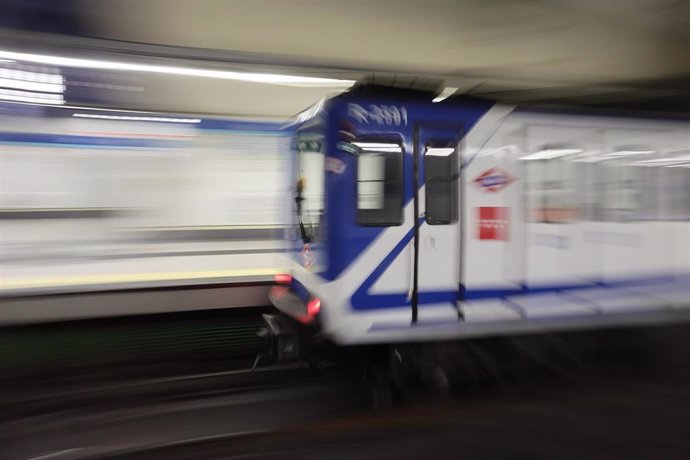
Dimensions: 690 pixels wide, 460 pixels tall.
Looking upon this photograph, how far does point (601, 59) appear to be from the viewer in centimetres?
534

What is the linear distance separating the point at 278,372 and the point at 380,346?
1324 mm

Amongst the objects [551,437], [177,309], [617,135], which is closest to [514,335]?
[551,437]

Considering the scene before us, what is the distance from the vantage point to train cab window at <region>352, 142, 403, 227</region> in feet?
13.1

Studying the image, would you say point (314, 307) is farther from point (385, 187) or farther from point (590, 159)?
point (590, 159)

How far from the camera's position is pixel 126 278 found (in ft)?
20.0

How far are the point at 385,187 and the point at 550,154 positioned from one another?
151cm

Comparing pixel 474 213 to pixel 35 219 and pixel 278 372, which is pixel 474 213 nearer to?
pixel 278 372

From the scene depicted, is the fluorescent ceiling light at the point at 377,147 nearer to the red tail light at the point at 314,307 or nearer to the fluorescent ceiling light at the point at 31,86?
the red tail light at the point at 314,307

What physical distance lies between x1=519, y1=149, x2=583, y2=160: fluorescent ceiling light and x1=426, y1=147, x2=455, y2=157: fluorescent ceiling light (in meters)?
0.64

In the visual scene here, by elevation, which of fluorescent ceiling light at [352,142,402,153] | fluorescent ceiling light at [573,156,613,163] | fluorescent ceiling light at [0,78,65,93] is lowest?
fluorescent ceiling light at [573,156,613,163]

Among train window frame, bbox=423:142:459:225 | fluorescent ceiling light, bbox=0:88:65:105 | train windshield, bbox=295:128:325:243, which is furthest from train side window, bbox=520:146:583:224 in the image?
fluorescent ceiling light, bbox=0:88:65:105

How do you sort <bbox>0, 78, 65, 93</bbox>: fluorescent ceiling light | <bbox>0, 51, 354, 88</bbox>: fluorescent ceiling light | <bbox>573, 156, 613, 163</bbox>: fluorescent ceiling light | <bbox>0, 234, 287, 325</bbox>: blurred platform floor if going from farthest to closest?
<bbox>0, 234, 287, 325</bbox>: blurred platform floor → <bbox>0, 78, 65, 93</bbox>: fluorescent ceiling light → <bbox>0, 51, 354, 88</bbox>: fluorescent ceiling light → <bbox>573, 156, 613, 163</bbox>: fluorescent ceiling light

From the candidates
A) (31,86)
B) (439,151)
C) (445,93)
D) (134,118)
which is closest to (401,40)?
(445,93)

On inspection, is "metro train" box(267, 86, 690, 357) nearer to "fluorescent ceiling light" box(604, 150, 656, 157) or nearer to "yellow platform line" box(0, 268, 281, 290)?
"fluorescent ceiling light" box(604, 150, 656, 157)
